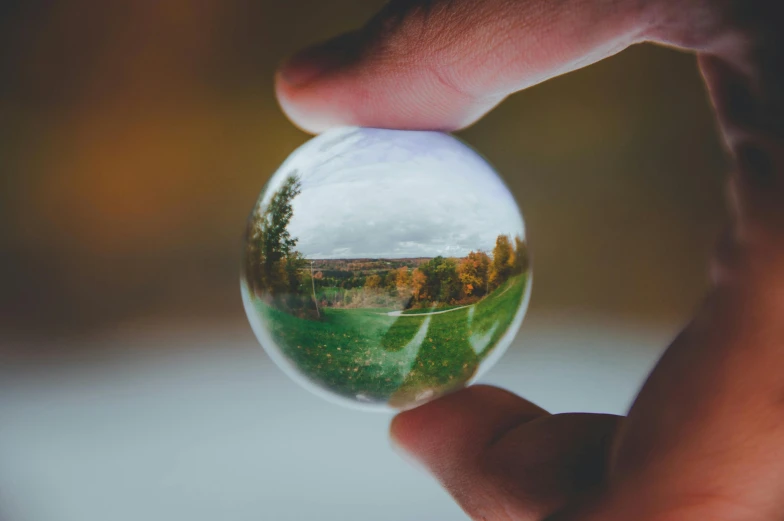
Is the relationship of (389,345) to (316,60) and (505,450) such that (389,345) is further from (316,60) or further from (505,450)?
(316,60)

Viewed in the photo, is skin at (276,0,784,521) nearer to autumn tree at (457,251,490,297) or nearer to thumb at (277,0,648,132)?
thumb at (277,0,648,132)

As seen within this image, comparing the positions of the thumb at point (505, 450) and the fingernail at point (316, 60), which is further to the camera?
the fingernail at point (316, 60)

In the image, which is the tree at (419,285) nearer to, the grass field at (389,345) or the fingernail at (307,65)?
the grass field at (389,345)

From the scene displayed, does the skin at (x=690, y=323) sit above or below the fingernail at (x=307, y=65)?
below

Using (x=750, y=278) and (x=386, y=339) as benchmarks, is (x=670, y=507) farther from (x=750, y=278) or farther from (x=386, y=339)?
(x=386, y=339)

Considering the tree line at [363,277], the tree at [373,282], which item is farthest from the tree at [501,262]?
the tree at [373,282]

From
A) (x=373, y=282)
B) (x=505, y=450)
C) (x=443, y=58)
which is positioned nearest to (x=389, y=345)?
(x=373, y=282)

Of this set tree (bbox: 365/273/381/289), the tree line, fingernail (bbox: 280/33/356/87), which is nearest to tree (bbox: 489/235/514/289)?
the tree line
